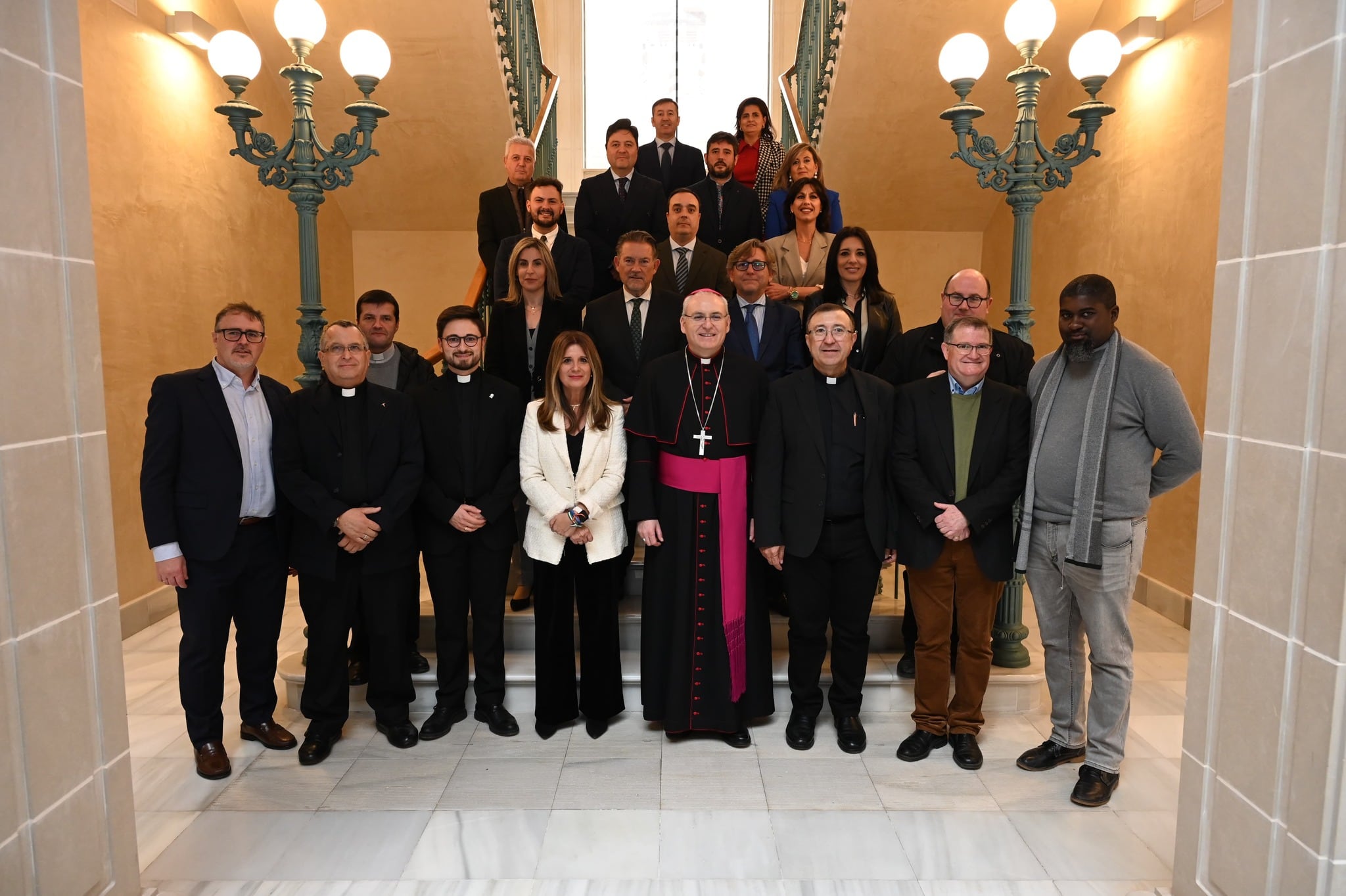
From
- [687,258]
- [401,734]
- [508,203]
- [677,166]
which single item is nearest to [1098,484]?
[687,258]

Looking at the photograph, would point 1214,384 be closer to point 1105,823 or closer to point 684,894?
point 1105,823

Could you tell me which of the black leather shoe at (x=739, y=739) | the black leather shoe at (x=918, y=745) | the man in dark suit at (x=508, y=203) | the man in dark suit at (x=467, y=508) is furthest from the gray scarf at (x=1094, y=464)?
the man in dark suit at (x=508, y=203)

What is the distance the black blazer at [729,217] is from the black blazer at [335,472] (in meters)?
2.31

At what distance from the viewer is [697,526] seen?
12.6 feet

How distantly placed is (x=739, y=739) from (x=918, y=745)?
766 millimetres

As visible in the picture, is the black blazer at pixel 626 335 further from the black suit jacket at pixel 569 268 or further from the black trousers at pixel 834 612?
the black trousers at pixel 834 612

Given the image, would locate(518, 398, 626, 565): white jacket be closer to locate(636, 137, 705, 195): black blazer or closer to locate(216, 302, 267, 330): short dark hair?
locate(216, 302, 267, 330): short dark hair

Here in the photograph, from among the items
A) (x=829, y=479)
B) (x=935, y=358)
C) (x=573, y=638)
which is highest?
(x=935, y=358)

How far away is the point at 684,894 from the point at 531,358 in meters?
2.57

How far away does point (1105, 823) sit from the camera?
3289 millimetres

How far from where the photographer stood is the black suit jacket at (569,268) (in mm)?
4805

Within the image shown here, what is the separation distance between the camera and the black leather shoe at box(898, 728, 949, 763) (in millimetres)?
3773

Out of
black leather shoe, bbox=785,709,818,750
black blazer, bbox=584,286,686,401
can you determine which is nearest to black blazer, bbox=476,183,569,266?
black blazer, bbox=584,286,686,401

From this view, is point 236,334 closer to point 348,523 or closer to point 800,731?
point 348,523
